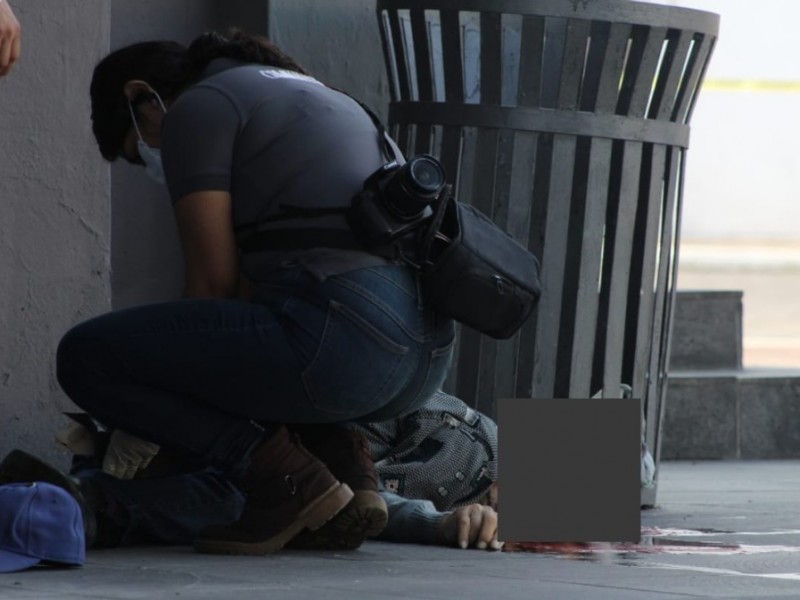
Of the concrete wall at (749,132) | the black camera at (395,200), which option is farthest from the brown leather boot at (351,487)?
the concrete wall at (749,132)

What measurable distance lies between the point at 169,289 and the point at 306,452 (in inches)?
74.7

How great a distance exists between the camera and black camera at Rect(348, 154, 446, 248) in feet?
10.4

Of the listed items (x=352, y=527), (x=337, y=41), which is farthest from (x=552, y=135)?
(x=352, y=527)

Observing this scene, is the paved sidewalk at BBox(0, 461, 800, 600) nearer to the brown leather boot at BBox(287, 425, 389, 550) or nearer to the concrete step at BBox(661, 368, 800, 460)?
the brown leather boot at BBox(287, 425, 389, 550)

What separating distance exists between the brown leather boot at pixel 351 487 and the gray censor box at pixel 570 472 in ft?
0.84

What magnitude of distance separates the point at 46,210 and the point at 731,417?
10.4 ft

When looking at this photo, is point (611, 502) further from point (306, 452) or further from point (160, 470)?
point (160, 470)

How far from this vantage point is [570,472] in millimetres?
3322

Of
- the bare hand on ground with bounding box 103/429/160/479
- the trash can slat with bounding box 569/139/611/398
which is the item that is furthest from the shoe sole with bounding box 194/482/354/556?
the trash can slat with bounding box 569/139/611/398

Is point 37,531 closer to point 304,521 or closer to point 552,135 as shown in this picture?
point 304,521

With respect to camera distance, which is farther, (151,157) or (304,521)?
(151,157)

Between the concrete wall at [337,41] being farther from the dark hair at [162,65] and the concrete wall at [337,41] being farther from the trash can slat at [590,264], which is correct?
the dark hair at [162,65]

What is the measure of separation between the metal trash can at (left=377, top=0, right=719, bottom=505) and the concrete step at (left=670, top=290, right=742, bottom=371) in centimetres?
234

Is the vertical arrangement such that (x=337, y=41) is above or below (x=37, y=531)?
above
